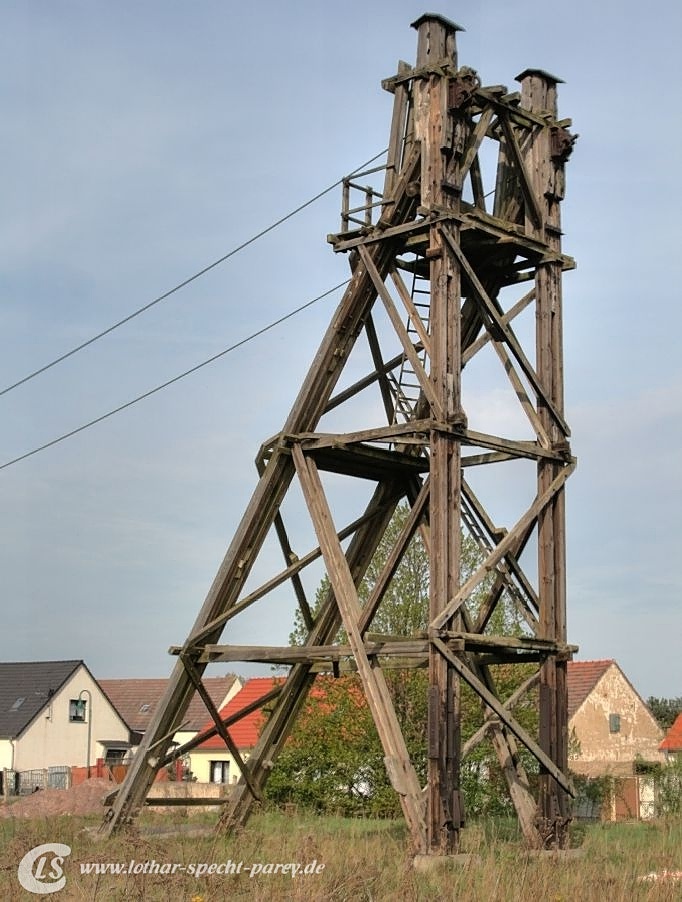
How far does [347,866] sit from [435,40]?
1095 cm

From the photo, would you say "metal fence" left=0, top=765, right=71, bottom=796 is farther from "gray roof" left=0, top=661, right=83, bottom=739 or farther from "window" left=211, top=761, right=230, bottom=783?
"window" left=211, top=761, right=230, bottom=783

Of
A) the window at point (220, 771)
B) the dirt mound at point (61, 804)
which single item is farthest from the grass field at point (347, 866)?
the window at point (220, 771)

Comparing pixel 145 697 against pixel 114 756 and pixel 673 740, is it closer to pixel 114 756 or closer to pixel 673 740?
pixel 114 756

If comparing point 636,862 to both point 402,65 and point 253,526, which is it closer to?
point 253,526

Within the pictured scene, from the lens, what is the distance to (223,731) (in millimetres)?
18672

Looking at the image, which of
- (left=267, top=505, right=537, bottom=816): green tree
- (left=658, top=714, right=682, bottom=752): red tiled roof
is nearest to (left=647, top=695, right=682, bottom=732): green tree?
(left=658, top=714, right=682, bottom=752): red tiled roof

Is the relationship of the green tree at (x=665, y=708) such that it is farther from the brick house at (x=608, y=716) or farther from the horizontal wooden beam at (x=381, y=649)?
the horizontal wooden beam at (x=381, y=649)

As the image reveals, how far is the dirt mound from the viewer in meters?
24.7

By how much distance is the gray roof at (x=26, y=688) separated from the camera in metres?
59.9

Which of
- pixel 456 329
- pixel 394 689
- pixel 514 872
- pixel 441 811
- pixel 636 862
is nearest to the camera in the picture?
pixel 514 872

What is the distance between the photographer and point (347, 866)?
519 inches

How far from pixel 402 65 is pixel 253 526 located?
680cm

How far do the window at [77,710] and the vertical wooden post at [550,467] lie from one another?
156ft

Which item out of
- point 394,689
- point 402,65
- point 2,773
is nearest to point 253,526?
point 402,65
